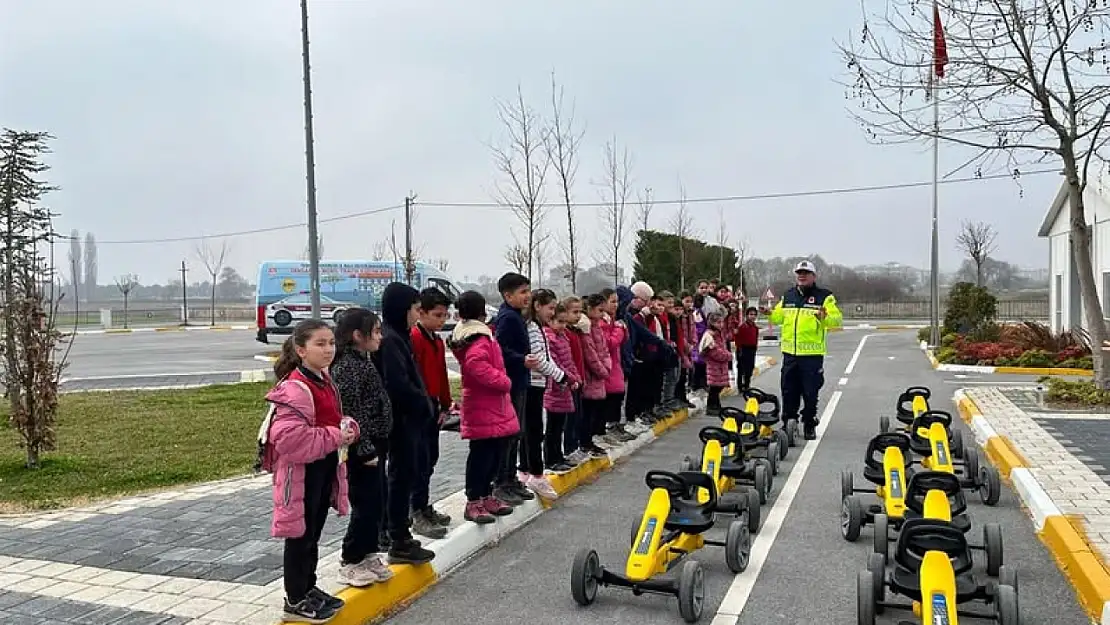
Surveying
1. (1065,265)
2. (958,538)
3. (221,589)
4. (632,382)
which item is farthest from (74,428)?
(1065,265)

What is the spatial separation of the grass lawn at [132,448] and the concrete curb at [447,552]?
3178 mm

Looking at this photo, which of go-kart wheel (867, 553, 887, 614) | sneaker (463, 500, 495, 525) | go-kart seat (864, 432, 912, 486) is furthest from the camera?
go-kart seat (864, 432, 912, 486)

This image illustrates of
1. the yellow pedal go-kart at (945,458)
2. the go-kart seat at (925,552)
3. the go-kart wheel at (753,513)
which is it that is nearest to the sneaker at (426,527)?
the go-kart wheel at (753,513)

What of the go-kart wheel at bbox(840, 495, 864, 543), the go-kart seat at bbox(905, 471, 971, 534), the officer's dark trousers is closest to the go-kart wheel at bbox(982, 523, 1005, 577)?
the go-kart seat at bbox(905, 471, 971, 534)

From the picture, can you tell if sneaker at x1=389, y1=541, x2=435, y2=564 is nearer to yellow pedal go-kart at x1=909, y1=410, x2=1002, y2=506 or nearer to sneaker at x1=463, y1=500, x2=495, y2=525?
sneaker at x1=463, y1=500, x2=495, y2=525

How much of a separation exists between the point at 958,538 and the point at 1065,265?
2498 centimetres

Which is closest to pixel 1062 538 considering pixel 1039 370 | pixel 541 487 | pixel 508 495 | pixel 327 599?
pixel 541 487

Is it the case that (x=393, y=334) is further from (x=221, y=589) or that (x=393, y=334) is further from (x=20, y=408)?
(x=20, y=408)

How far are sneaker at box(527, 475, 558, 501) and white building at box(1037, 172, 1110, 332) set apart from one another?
1597 cm

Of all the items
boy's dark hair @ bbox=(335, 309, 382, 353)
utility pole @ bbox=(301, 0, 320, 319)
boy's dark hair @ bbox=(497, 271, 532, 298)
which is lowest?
Answer: boy's dark hair @ bbox=(335, 309, 382, 353)

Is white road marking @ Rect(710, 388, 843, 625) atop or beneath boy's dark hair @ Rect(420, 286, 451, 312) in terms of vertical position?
beneath

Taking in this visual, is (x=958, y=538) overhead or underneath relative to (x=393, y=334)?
underneath

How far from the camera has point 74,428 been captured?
12500mm

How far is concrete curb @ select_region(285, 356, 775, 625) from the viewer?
17.4 feet
